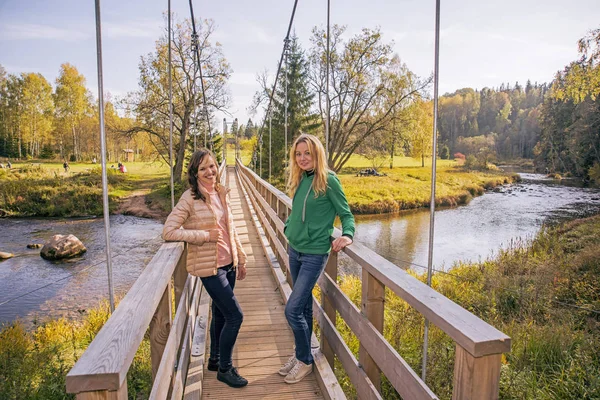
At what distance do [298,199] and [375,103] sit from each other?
61.4 ft

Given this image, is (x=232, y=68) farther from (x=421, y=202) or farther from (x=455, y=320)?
(x=455, y=320)

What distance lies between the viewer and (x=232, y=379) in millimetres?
2398

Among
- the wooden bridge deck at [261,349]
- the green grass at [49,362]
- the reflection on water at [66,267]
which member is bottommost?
the reflection on water at [66,267]

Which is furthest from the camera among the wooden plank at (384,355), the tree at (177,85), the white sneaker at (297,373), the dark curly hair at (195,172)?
the tree at (177,85)

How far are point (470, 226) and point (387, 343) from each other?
15884 mm

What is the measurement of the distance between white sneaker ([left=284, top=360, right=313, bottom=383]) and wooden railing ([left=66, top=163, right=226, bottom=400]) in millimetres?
497

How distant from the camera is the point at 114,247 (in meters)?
14.3

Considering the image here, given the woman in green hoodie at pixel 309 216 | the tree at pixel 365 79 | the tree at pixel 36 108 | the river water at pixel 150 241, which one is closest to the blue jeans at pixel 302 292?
the woman in green hoodie at pixel 309 216

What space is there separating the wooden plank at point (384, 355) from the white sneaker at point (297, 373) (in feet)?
1.44

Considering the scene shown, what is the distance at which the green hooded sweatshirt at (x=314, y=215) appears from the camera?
2.17m

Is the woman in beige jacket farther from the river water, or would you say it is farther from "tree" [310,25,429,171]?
"tree" [310,25,429,171]

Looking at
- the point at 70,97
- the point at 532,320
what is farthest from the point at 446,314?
the point at 70,97

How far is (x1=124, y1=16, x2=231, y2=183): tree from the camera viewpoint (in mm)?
19359

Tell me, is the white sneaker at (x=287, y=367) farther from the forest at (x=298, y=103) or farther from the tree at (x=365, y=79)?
the tree at (x=365, y=79)
